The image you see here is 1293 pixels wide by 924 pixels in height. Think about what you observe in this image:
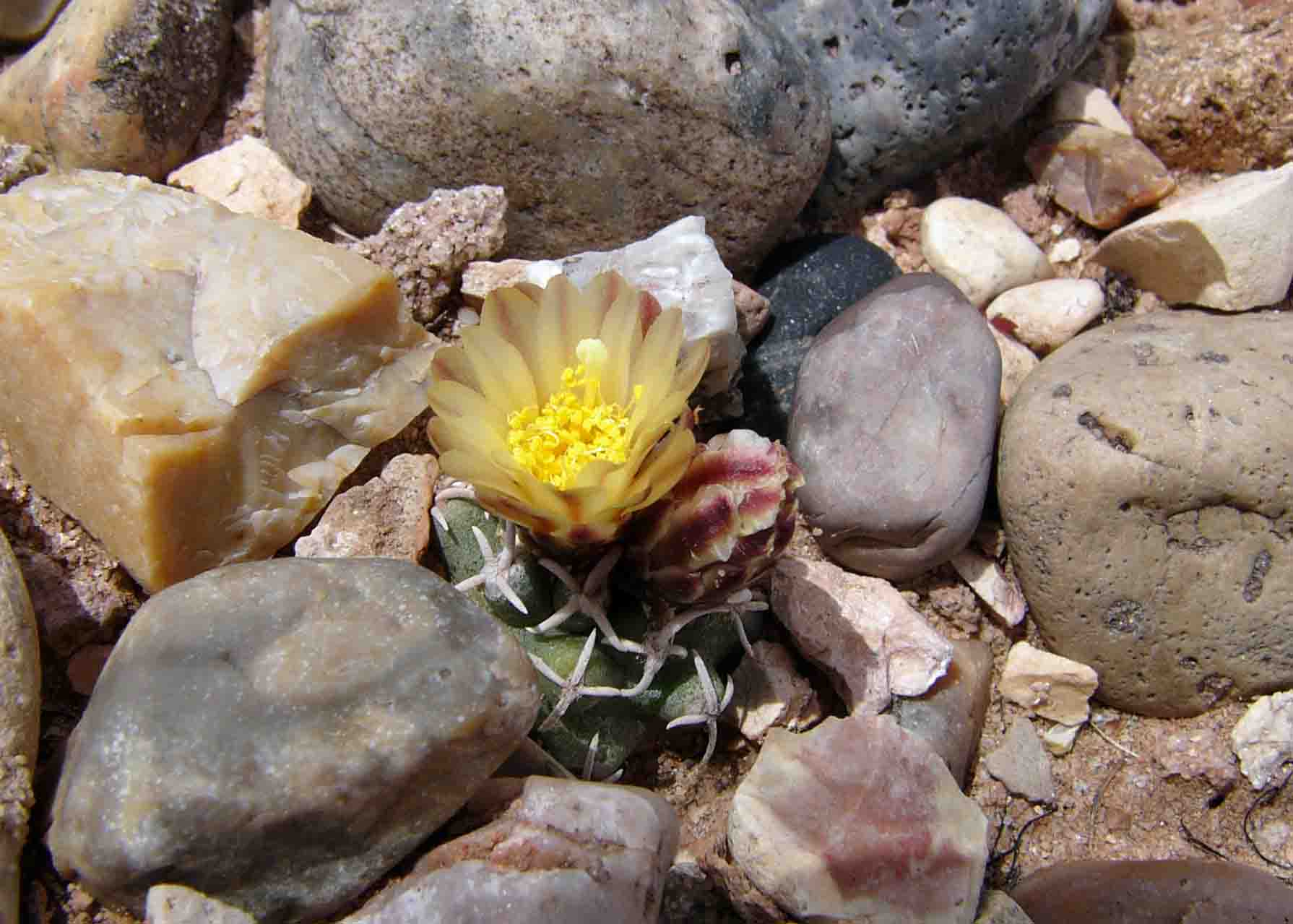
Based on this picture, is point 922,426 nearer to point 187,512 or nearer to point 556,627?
point 556,627

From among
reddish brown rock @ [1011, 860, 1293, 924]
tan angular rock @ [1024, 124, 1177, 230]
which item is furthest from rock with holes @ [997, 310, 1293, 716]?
tan angular rock @ [1024, 124, 1177, 230]

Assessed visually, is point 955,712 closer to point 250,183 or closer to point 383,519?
point 383,519

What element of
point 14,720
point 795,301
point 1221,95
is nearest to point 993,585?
point 795,301

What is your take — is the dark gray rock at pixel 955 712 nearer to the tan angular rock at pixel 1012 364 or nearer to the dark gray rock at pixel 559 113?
the tan angular rock at pixel 1012 364

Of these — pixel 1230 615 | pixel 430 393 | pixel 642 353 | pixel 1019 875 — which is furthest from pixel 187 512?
pixel 1230 615

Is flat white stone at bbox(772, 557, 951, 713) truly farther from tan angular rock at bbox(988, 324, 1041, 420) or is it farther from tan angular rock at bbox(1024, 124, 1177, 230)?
tan angular rock at bbox(1024, 124, 1177, 230)

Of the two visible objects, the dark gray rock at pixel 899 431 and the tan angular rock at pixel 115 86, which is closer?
the dark gray rock at pixel 899 431

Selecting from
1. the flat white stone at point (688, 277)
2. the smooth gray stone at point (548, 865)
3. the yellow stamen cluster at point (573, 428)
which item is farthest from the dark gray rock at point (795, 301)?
the smooth gray stone at point (548, 865)
